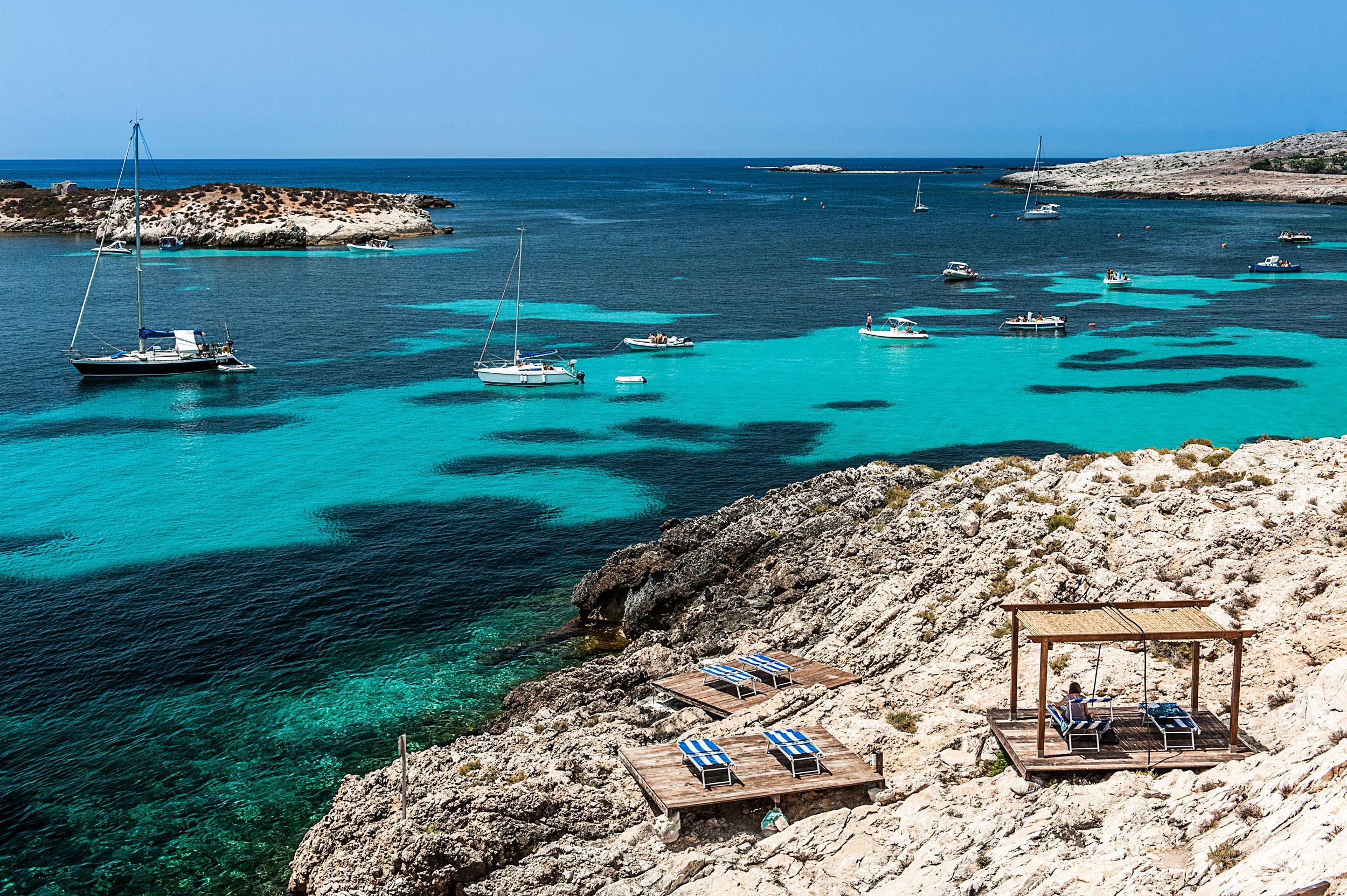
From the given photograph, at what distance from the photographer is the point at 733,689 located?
24422mm

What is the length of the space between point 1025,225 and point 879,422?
131598mm

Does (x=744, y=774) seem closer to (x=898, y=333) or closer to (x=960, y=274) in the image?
(x=898, y=333)

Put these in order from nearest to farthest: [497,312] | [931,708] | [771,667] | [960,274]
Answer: [931,708], [771,667], [497,312], [960,274]

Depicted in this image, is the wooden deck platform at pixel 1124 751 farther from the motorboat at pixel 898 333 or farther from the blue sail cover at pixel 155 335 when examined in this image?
the blue sail cover at pixel 155 335

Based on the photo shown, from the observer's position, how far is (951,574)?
2683 cm

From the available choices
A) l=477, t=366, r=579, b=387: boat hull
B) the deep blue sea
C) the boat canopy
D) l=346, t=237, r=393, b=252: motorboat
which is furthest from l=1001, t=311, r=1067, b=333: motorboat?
l=346, t=237, r=393, b=252: motorboat

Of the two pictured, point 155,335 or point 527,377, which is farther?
point 155,335

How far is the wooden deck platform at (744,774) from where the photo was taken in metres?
18.6

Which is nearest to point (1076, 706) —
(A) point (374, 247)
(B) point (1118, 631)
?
(B) point (1118, 631)

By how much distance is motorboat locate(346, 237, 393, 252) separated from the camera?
454ft

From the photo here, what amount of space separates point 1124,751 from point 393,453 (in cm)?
4197

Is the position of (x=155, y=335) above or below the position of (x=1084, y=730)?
above

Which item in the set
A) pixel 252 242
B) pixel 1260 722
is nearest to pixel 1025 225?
pixel 252 242

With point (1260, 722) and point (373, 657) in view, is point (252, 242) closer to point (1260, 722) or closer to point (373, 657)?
point (373, 657)
